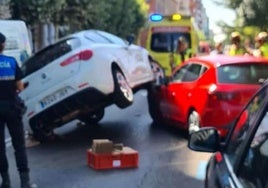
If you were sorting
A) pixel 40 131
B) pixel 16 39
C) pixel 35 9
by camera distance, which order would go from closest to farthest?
pixel 40 131, pixel 16 39, pixel 35 9

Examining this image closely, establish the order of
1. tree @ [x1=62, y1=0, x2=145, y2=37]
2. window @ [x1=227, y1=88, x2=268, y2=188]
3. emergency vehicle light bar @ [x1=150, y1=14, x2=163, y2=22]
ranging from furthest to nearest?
tree @ [x1=62, y1=0, x2=145, y2=37] < emergency vehicle light bar @ [x1=150, y1=14, x2=163, y2=22] < window @ [x1=227, y1=88, x2=268, y2=188]

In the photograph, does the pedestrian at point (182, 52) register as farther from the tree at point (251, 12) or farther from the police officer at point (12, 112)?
the police officer at point (12, 112)

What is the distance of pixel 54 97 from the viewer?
1041 centimetres

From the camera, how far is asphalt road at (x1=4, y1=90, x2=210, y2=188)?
7.69m

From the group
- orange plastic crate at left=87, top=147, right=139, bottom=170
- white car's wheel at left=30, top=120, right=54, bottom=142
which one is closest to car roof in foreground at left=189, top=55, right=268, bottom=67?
orange plastic crate at left=87, top=147, right=139, bottom=170

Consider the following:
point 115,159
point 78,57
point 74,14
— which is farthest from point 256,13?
point 74,14

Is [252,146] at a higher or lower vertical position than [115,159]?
higher

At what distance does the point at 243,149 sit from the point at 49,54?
8032 mm

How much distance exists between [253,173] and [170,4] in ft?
350

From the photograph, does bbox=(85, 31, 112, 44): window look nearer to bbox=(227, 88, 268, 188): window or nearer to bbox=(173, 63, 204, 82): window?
bbox=(173, 63, 204, 82): window

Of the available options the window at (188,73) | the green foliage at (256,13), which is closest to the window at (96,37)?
the window at (188,73)

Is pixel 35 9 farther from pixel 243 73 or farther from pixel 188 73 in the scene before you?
pixel 243 73

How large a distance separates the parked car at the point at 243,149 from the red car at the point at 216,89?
18.3 feet

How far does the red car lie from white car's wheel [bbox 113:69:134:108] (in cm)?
89
